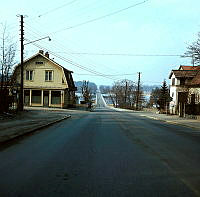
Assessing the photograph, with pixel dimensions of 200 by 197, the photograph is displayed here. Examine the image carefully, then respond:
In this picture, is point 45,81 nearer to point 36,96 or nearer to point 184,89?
point 36,96

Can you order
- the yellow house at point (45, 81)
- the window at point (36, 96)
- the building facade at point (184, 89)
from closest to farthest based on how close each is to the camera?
the building facade at point (184, 89)
the yellow house at point (45, 81)
the window at point (36, 96)

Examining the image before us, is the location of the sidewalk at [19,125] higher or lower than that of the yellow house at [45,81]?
lower

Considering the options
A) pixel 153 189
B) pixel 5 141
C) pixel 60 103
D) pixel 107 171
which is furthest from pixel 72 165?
pixel 60 103

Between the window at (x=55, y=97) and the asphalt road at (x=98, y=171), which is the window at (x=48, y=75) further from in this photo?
the asphalt road at (x=98, y=171)

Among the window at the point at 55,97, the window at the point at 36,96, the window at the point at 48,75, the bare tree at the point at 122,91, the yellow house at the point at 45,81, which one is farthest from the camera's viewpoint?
the bare tree at the point at 122,91

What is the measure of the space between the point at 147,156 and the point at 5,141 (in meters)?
5.28

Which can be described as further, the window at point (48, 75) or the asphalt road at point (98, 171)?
the window at point (48, 75)

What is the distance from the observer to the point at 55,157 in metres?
7.23

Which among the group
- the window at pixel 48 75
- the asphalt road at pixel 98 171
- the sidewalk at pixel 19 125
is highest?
the window at pixel 48 75

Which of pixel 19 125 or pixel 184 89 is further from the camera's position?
pixel 184 89

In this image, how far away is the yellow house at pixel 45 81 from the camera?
4492 centimetres

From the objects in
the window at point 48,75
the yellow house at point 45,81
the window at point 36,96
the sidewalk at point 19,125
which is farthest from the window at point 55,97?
the sidewalk at point 19,125

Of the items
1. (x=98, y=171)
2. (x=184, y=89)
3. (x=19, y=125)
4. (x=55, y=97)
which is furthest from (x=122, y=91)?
(x=98, y=171)

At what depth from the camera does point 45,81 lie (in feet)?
149
